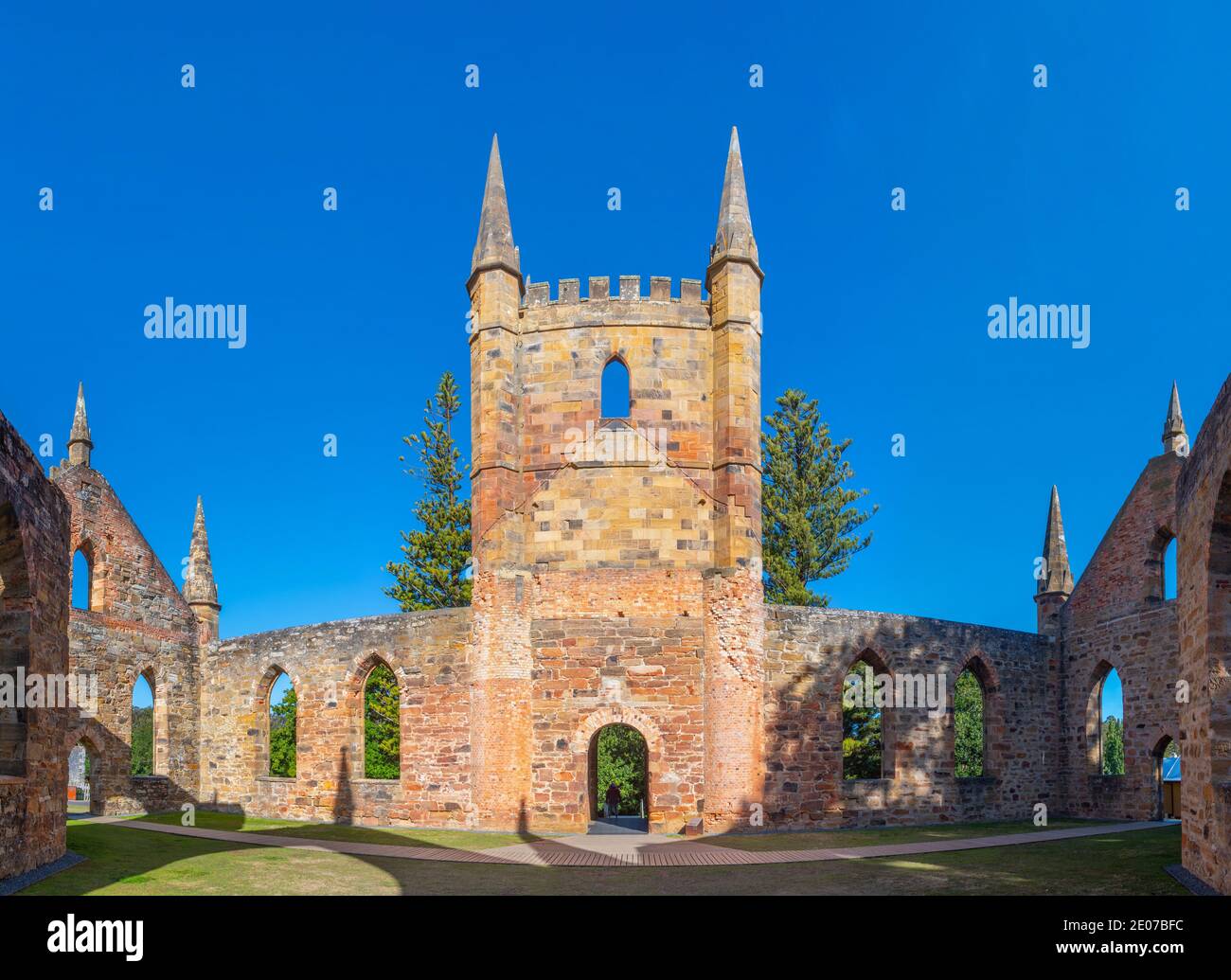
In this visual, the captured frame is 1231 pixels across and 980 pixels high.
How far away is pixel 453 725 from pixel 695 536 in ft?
21.3

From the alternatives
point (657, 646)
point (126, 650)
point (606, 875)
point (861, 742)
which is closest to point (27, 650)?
point (606, 875)

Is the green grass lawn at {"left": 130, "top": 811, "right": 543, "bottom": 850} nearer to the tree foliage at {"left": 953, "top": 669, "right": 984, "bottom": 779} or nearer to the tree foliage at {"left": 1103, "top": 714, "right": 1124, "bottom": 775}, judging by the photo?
the tree foliage at {"left": 953, "top": 669, "right": 984, "bottom": 779}

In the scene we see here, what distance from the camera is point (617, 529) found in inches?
844

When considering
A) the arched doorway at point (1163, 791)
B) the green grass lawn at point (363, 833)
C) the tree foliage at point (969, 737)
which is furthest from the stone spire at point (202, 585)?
the tree foliage at point (969, 737)

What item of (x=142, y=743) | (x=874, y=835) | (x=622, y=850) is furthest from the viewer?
(x=142, y=743)

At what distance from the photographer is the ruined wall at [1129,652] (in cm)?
2269

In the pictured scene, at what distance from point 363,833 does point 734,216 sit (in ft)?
49.6

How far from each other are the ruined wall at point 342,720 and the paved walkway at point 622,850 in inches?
113

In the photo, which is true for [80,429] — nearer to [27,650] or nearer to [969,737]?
[27,650]

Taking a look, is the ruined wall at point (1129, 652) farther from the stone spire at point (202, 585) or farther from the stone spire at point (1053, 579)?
the stone spire at point (202, 585)

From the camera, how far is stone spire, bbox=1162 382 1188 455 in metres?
23.5

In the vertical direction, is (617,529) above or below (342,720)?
above

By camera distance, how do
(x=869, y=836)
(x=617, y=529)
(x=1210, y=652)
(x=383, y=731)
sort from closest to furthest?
(x=1210, y=652)
(x=869, y=836)
(x=617, y=529)
(x=383, y=731)

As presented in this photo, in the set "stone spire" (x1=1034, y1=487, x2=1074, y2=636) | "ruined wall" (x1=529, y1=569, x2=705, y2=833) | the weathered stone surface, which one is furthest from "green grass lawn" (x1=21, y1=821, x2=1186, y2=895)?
"stone spire" (x1=1034, y1=487, x2=1074, y2=636)
